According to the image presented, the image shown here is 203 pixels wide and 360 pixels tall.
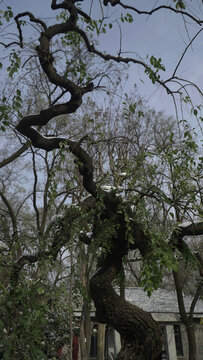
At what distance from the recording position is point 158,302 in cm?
2023

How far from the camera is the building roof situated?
62.4 ft

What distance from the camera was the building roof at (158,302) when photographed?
19.0m

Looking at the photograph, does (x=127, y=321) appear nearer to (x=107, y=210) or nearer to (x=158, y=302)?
(x=107, y=210)

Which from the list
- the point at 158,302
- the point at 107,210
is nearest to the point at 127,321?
the point at 107,210

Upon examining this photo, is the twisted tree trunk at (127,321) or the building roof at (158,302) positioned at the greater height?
the building roof at (158,302)

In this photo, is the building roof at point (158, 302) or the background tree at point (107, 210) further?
the building roof at point (158, 302)

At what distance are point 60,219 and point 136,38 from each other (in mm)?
2514

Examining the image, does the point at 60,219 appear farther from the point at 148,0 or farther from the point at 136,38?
the point at 148,0

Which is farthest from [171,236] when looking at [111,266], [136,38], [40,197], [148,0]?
[40,197]

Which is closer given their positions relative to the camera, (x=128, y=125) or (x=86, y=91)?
(x=86, y=91)

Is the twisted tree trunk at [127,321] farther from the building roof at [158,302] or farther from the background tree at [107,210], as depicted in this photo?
the building roof at [158,302]

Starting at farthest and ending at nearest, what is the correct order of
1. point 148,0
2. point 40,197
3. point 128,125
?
point 40,197 → point 128,125 → point 148,0

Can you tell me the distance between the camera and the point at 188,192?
14.5 feet

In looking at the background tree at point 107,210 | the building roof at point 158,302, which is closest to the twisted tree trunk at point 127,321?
the background tree at point 107,210
